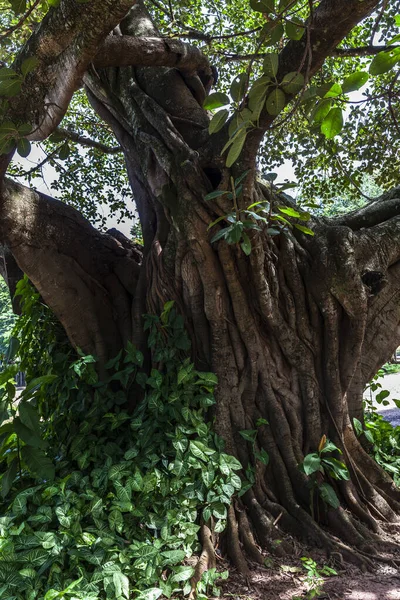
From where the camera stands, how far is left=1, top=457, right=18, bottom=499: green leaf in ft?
7.39

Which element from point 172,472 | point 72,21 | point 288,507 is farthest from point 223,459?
point 72,21

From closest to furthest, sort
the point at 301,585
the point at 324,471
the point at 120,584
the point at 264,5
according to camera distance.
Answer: the point at 264,5 < the point at 120,584 < the point at 301,585 < the point at 324,471

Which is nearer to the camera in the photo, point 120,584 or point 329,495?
point 120,584

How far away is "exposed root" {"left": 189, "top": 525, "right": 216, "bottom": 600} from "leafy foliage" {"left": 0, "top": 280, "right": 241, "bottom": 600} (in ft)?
0.14

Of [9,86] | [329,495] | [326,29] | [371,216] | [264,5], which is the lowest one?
[329,495]

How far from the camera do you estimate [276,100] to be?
5.04 feet

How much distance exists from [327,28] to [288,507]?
2417 millimetres

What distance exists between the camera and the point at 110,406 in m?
2.69

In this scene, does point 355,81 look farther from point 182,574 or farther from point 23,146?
point 182,574

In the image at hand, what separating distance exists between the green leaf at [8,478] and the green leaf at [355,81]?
2.19 m

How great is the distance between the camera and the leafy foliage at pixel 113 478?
182cm

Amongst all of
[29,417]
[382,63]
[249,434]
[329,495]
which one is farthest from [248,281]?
[382,63]

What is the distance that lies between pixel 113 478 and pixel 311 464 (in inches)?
41.4

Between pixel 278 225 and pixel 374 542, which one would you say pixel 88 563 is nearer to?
pixel 374 542
